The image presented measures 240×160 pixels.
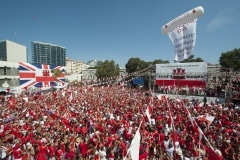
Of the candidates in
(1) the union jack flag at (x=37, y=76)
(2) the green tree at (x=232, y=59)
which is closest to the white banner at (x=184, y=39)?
(1) the union jack flag at (x=37, y=76)

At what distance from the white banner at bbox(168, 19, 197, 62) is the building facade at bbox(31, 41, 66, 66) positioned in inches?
7337

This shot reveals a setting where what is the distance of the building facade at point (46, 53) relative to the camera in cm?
18024

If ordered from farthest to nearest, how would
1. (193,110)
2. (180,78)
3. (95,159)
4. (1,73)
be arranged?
(1,73), (180,78), (193,110), (95,159)

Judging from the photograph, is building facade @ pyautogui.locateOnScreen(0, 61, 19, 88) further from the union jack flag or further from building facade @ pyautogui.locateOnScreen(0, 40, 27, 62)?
building facade @ pyautogui.locateOnScreen(0, 40, 27, 62)

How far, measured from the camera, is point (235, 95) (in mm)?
19906

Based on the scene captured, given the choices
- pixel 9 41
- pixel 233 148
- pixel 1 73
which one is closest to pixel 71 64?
pixel 9 41

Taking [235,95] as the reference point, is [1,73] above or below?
above

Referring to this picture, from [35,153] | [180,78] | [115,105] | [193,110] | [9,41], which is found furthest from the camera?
[9,41]

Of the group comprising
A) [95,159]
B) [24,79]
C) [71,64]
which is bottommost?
[95,159]

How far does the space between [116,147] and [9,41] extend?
70.6 meters

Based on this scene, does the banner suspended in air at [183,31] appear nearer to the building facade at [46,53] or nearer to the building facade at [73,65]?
the building facade at [73,65]

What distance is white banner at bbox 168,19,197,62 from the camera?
695cm

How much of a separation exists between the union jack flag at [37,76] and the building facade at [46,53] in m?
155

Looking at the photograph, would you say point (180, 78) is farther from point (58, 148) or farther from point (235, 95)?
point (58, 148)
